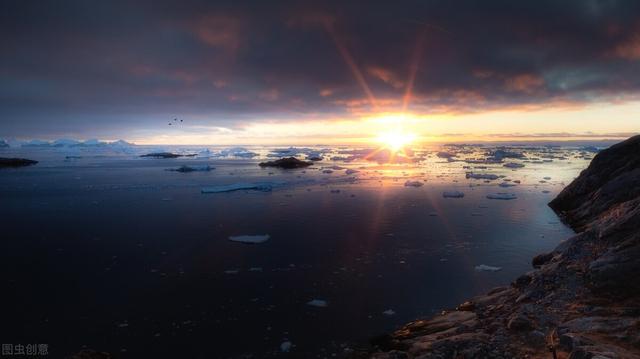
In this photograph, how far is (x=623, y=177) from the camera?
18.2m

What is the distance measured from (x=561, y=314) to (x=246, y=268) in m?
9.63

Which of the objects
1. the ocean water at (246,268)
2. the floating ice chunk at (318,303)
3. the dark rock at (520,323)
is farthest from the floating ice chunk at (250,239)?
the dark rock at (520,323)

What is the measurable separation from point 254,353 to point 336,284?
4264 millimetres

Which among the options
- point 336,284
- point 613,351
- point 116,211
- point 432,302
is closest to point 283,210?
point 116,211

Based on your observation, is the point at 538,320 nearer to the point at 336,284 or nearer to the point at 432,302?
the point at 432,302

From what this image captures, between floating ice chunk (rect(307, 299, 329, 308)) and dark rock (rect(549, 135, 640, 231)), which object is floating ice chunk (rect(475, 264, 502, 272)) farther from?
dark rock (rect(549, 135, 640, 231))

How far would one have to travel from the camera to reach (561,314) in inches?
316

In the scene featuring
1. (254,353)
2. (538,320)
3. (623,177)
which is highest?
(623,177)

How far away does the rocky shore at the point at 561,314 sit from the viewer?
22.1ft

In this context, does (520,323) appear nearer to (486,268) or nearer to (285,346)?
(285,346)

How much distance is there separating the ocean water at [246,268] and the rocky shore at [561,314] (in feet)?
3.96

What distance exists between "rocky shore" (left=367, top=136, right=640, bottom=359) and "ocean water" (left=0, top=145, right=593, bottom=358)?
1207 millimetres

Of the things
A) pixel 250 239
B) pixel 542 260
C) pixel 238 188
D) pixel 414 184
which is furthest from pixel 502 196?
pixel 238 188

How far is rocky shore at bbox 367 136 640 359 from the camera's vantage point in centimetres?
672
